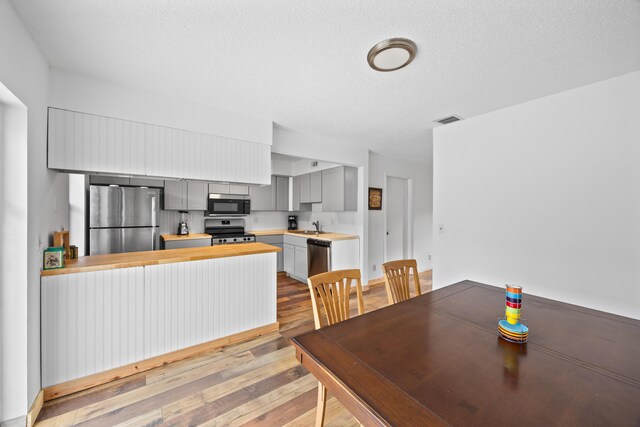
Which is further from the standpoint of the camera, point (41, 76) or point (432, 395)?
point (41, 76)

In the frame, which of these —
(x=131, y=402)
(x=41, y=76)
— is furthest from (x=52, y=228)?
(x=131, y=402)

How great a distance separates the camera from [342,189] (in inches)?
168

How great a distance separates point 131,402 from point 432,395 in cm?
206

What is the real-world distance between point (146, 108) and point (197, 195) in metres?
2.36

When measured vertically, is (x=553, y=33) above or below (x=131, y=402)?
above

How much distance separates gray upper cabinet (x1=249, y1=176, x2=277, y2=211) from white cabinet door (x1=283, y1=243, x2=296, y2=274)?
89cm

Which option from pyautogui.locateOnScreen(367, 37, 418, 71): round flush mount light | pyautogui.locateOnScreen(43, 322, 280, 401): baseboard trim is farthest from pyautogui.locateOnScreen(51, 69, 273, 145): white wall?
pyautogui.locateOnScreen(43, 322, 280, 401): baseboard trim

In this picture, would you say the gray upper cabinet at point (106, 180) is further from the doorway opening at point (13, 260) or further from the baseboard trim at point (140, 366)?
the baseboard trim at point (140, 366)

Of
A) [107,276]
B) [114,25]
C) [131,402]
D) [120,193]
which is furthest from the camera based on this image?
[120,193]

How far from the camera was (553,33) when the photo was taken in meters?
1.50

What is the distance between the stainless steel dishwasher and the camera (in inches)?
161

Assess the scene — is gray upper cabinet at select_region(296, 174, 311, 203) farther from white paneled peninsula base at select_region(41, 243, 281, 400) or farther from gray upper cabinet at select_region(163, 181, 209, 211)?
white paneled peninsula base at select_region(41, 243, 281, 400)

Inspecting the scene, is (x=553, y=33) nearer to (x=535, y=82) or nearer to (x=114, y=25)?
(x=535, y=82)

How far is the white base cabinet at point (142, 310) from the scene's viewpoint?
1836 mm
